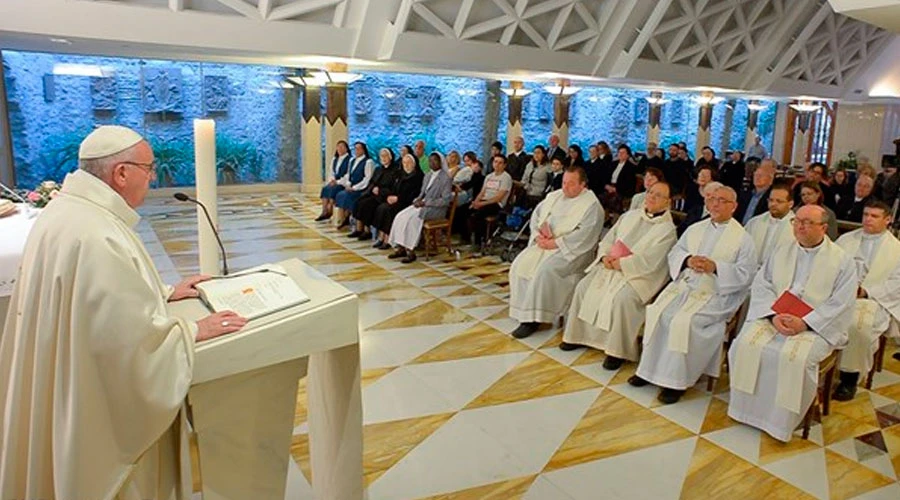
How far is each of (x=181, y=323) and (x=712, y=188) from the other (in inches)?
137

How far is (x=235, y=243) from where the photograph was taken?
313 inches

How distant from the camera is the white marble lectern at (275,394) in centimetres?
185

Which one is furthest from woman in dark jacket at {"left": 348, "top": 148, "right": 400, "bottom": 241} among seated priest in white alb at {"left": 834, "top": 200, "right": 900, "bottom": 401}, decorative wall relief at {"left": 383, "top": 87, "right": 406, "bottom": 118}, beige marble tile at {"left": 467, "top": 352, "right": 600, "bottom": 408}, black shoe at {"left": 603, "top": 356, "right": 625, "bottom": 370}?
decorative wall relief at {"left": 383, "top": 87, "right": 406, "bottom": 118}

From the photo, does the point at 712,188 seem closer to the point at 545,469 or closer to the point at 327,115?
the point at 545,469

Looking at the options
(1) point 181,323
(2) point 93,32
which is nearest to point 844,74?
(2) point 93,32


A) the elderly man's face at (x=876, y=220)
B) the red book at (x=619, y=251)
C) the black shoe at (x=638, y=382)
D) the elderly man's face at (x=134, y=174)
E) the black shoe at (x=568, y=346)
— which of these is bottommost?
the black shoe at (x=638, y=382)

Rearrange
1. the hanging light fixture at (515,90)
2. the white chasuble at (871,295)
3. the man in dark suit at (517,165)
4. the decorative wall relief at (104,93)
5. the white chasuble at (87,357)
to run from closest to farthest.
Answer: the white chasuble at (87,357)
the white chasuble at (871,295)
the man in dark suit at (517,165)
the decorative wall relief at (104,93)
the hanging light fixture at (515,90)

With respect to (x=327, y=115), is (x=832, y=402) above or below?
below

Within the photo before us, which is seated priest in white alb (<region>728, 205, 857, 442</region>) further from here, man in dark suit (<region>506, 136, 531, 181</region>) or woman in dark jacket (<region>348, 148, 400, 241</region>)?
man in dark suit (<region>506, 136, 531, 181</region>)

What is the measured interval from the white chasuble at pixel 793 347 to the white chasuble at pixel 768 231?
2.73 ft

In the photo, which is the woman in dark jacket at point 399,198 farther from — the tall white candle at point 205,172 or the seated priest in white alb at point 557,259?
the tall white candle at point 205,172

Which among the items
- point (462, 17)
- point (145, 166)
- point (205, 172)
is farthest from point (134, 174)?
point (462, 17)

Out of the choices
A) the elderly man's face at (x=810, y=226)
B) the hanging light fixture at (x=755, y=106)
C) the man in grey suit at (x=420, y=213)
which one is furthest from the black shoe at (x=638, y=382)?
the hanging light fixture at (x=755, y=106)

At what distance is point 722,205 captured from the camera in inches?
159
